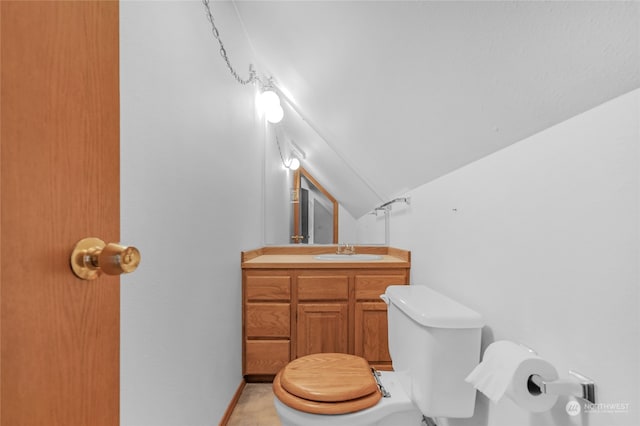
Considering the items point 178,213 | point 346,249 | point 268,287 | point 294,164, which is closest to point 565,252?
point 178,213

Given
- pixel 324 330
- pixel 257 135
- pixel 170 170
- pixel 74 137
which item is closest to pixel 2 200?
pixel 74 137

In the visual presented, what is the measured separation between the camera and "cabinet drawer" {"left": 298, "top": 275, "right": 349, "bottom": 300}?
1.74 meters

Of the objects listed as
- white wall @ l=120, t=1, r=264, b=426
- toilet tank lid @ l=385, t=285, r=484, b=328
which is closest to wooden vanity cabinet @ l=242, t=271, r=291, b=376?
white wall @ l=120, t=1, r=264, b=426

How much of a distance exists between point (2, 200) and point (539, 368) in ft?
2.88

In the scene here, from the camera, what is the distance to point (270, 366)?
5.62ft

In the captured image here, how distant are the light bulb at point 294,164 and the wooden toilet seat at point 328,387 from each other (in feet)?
5.02

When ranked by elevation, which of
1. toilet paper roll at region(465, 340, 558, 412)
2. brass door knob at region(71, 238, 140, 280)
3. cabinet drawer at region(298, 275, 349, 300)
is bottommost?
cabinet drawer at region(298, 275, 349, 300)

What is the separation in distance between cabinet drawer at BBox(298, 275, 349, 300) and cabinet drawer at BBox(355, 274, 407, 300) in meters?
0.08

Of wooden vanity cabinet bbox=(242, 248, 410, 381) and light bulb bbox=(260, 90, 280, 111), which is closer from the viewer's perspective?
wooden vanity cabinet bbox=(242, 248, 410, 381)

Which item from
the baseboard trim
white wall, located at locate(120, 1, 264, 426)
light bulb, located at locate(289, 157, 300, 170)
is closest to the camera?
white wall, located at locate(120, 1, 264, 426)

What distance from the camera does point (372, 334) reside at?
1737 millimetres

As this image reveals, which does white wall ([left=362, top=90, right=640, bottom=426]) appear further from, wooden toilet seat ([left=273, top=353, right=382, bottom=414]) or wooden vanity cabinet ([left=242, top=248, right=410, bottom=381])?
wooden vanity cabinet ([left=242, top=248, right=410, bottom=381])

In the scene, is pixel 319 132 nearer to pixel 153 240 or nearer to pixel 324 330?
pixel 324 330

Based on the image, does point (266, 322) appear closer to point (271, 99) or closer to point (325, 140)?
point (325, 140)
